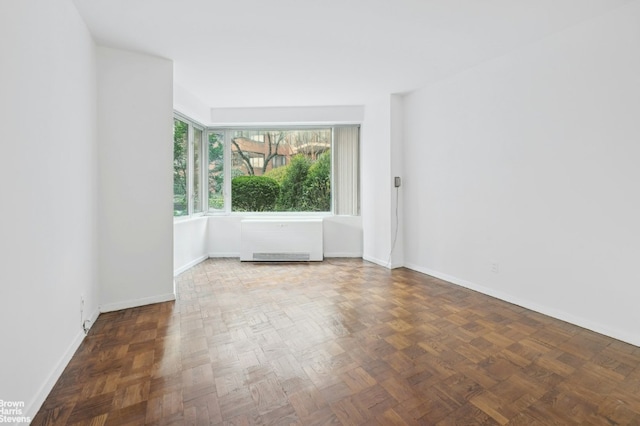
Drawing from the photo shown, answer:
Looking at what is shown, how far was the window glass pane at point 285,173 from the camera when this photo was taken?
215 inches

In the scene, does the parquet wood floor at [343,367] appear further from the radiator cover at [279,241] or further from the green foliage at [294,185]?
the green foliage at [294,185]

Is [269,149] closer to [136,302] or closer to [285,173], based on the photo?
[285,173]

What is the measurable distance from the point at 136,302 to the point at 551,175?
4097 millimetres

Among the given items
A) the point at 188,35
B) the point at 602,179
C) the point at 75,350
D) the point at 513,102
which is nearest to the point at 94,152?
the point at 188,35

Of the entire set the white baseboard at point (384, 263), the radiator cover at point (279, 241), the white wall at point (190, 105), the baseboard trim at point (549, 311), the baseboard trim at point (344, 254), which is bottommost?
the baseboard trim at point (549, 311)

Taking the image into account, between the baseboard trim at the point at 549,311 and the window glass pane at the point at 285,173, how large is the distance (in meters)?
2.55

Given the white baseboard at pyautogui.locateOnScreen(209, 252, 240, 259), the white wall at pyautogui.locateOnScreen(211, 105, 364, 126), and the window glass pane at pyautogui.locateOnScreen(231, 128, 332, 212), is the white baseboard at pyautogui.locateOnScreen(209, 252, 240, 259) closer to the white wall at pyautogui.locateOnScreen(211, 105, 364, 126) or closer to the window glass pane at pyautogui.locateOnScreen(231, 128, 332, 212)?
the window glass pane at pyautogui.locateOnScreen(231, 128, 332, 212)

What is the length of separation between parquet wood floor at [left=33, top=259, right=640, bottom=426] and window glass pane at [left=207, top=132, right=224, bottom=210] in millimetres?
2513

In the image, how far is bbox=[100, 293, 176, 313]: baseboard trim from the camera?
2.84 metres

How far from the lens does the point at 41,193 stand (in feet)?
5.56

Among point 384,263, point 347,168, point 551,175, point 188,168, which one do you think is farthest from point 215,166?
point 551,175

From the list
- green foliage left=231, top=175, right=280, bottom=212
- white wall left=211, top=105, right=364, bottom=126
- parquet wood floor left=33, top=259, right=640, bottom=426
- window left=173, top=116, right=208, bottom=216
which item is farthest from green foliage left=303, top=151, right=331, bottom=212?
parquet wood floor left=33, top=259, right=640, bottom=426

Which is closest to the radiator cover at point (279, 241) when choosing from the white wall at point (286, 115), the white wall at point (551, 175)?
the white wall at point (286, 115)

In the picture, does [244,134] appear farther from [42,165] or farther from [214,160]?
[42,165]
